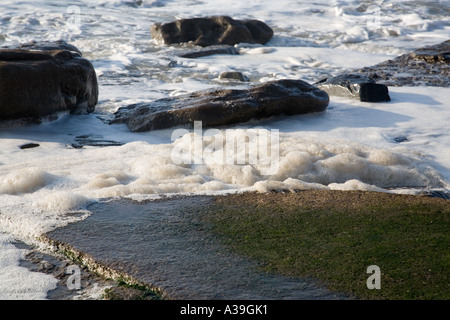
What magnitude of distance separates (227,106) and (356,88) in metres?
1.92

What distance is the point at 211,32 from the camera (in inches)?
509

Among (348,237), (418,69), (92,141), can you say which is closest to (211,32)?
(418,69)

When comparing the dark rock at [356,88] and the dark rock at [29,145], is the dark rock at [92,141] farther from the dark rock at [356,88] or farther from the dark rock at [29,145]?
the dark rock at [356,88]

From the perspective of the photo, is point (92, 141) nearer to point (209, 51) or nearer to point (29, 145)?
point (29, 145)

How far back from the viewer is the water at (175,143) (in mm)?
3619

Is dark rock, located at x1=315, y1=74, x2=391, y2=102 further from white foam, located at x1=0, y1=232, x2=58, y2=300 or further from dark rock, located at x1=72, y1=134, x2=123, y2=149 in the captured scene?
white foam, located at x1=0, y1=232, x2=58, y2=300

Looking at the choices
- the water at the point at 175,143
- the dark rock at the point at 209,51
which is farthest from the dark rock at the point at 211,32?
the dark rock at the point at 209,51

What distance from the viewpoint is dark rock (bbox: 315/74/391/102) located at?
22.1ft

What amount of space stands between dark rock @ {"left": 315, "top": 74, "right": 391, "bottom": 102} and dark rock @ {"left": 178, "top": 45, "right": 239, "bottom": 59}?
13.2ft

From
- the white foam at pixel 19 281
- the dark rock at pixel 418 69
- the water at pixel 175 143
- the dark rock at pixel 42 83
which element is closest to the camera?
the white foam at pixel 19 281

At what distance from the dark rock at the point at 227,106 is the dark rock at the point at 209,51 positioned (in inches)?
182

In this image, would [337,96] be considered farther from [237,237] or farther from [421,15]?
[421,15]
